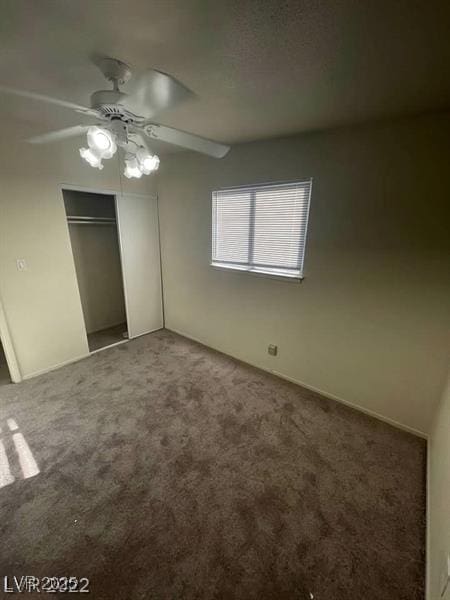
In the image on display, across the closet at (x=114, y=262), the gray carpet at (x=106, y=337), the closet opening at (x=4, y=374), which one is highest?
the closet at (x=114, y=262)

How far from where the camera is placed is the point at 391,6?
2.70ft

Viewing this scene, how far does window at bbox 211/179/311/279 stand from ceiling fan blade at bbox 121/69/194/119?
4.30 feet

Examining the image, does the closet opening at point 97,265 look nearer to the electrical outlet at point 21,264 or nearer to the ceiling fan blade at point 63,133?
the electrical outlet at point 21,264

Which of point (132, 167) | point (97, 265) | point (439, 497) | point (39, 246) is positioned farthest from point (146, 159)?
point (97, 265)

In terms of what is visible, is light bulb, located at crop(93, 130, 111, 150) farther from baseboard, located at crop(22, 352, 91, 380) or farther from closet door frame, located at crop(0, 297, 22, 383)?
baseboard, located at crop(22, 352, 91, 380)

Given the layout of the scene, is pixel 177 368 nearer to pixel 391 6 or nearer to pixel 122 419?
pixel 122 419

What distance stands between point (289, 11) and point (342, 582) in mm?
2380

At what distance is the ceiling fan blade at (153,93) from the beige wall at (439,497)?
2160 millimetres

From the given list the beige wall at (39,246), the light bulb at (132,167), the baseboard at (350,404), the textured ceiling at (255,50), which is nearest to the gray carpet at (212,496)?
the baseboard at (350,404)

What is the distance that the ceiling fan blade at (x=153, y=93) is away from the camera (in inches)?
39.3

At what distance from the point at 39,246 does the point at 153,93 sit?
6.68 feet

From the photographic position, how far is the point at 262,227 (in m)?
2.45

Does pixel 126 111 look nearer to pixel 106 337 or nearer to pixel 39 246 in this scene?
pixel 39 246

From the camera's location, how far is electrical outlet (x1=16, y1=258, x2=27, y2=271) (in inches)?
90.1
